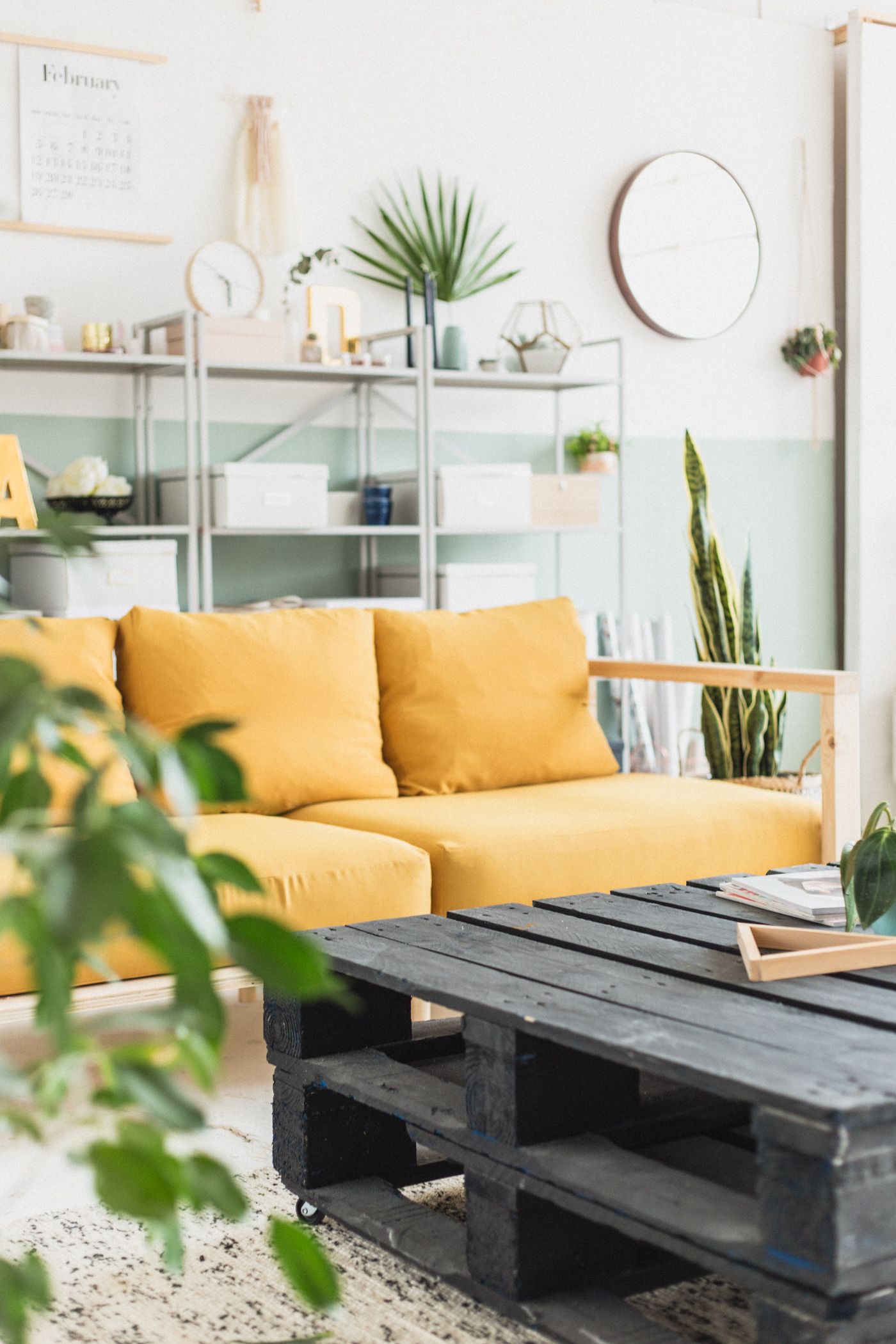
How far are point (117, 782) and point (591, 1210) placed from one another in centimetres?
162

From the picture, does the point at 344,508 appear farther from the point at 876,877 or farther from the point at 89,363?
Answer: the point at 876,877

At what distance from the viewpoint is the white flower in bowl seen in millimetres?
3760

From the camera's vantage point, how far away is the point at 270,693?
3.16m

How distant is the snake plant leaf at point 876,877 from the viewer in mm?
1780

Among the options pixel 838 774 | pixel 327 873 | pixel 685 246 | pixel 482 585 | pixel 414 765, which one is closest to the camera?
pixel 327 873

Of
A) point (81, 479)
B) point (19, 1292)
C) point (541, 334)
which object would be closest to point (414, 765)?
point (81, 479)

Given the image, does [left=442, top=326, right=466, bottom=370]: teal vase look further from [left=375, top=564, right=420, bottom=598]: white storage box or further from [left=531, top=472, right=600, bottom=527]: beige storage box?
[left=375, top=564, right=420, bottom=598]: white storage box

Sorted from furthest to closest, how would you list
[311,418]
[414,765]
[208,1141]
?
1. [311,418]
2. [414,765]
3. [208,1141]

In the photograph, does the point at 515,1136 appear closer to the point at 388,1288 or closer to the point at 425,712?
the point at 388,1288

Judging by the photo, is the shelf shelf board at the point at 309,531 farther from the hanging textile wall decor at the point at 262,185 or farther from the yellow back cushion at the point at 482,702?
the hanging textile wall decor at the point at 262,185

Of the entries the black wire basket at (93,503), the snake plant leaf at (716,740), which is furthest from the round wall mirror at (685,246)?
the black wire basket at (93,503)

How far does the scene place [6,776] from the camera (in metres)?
0.61

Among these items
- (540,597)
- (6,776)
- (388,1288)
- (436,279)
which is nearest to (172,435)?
(436,279)

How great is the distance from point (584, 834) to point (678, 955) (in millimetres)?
1088
